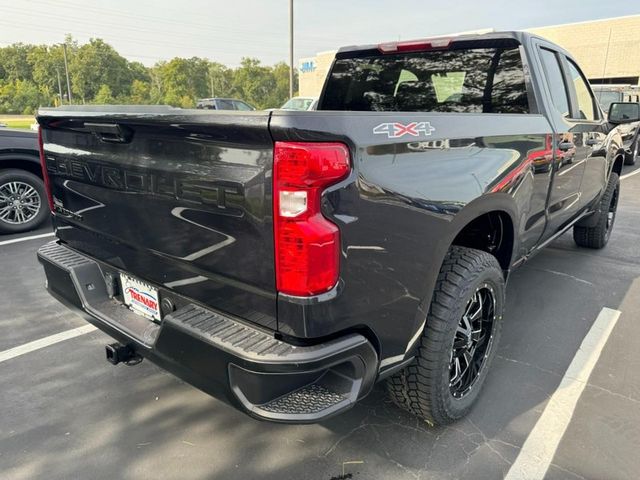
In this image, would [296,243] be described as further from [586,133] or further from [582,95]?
[582,95]

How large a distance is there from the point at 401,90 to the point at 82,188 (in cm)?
230

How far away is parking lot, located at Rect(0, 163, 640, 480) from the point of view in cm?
215

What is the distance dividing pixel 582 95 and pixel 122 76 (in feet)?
304

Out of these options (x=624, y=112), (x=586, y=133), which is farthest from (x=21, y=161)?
(x=624, y=112)

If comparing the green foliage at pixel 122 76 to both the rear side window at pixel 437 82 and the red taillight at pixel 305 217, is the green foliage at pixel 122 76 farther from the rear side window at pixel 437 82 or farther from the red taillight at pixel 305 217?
the red taillight at pixel 305 217

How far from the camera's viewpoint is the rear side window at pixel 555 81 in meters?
3.27

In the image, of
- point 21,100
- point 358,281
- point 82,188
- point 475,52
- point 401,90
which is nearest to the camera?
point 358,281

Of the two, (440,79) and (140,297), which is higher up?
(440,79)

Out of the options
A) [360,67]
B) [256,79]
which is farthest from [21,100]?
[360,67]

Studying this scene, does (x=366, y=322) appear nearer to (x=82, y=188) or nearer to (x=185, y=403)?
(x=185, y=403)

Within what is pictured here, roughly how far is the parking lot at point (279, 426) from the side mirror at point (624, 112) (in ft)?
7.39

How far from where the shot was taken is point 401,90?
3523 mm

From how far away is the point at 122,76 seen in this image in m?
84.3

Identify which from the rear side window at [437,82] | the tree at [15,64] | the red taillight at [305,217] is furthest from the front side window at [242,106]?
the tree at [15,64]
